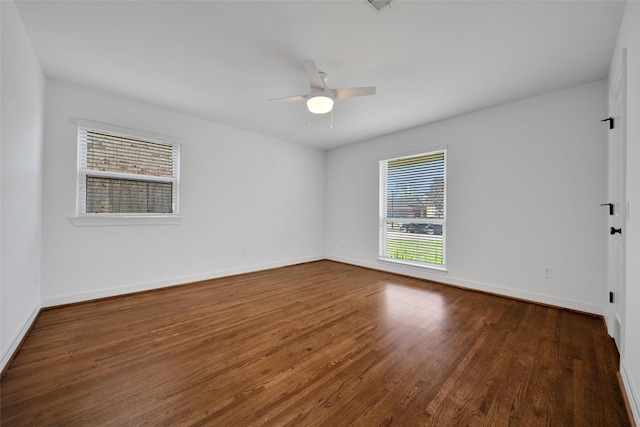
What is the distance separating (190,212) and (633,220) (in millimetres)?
4567

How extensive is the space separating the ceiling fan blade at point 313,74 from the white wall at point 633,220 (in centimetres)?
205

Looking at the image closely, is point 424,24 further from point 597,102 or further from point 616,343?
point 616,343

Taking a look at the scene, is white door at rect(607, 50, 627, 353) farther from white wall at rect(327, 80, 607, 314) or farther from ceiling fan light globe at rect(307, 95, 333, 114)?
ceiling fan light globe at rect(307, 95, 333, 114)

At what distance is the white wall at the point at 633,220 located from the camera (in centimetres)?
138

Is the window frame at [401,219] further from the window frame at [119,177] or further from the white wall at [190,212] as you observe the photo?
the window frame at [119,177]

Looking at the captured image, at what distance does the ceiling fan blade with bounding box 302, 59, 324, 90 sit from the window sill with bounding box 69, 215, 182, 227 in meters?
2.78

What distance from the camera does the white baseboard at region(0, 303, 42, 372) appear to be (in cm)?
173

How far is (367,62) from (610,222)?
2.83m

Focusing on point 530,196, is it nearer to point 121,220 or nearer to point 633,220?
point 633,220

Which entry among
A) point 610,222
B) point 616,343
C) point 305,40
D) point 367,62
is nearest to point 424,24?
point 367,62

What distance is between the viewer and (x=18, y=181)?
2.03 metres

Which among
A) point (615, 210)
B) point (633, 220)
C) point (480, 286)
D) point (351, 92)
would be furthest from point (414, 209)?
point (633, 220)

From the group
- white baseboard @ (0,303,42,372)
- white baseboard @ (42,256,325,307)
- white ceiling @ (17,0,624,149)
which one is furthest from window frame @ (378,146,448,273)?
white baseboard @ (0,303,42,372)

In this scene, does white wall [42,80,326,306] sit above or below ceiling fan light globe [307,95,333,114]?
below
